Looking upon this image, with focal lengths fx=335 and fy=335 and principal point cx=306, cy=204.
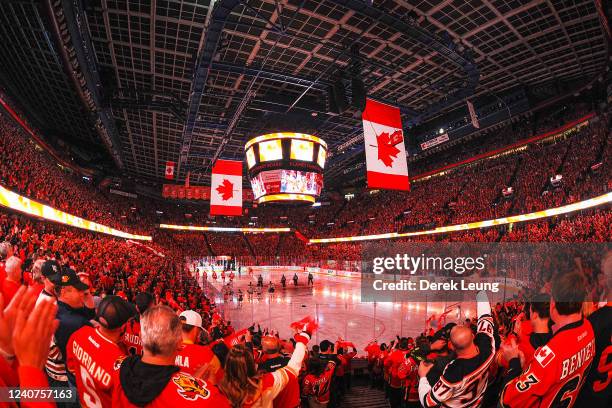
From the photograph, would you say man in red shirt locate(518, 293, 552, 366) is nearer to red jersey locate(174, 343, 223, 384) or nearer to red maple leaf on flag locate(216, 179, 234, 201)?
red jersey locate(174, 343, 223, 384)

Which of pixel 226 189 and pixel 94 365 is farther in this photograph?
pixel 226 189

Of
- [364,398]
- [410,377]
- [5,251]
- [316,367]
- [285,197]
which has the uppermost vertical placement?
[285,197]

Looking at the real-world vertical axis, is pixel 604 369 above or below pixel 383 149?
below

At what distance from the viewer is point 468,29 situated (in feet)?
45.5

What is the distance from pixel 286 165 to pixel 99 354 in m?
13.8

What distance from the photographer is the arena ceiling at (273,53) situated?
11914 millimetres

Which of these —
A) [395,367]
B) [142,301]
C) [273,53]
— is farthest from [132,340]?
[273,53]

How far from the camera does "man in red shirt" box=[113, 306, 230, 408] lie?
159 centimetres

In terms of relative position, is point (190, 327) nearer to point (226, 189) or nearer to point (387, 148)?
point (387, 148)

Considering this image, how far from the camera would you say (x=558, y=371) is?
2.06 meters

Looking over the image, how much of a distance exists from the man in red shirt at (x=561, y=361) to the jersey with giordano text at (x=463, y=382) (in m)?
0.45

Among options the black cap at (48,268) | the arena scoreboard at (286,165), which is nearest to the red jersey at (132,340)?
the black cap at (48,268)

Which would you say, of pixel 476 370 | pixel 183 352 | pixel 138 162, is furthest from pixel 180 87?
pixel 138 162

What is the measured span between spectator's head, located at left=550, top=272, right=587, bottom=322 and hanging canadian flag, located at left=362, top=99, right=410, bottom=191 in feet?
22.8
